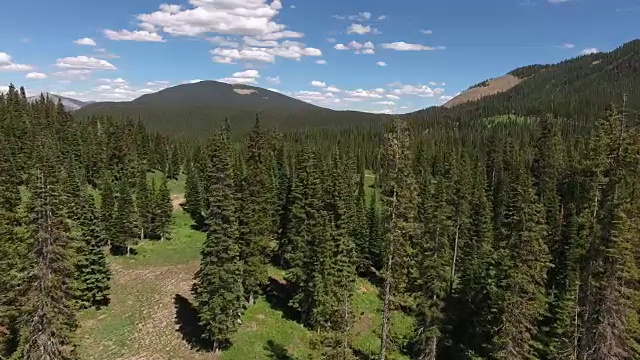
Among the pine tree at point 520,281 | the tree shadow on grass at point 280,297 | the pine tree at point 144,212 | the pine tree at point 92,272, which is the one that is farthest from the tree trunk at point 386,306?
the pine tree at point 144,212

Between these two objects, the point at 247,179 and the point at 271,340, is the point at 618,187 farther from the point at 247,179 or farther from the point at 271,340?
the point at 247,179

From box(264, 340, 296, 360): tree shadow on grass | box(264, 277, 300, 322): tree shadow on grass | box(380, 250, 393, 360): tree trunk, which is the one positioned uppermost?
box(380, 250, 393, 360): tree trunk

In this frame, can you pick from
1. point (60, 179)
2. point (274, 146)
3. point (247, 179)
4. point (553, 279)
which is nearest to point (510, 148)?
point (274, 146)

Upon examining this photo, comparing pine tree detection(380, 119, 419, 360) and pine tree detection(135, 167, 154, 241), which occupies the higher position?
pine tree detection(380, 119, 419, 360)

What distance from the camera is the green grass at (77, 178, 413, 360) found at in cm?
4288

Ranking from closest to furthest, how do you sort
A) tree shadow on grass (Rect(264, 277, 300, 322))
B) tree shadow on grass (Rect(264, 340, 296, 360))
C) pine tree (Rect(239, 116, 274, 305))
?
1. tree shadow on grass (Rect(264, 340, 296, 360))
2. pine tree (Rect(239, 116, 274, 305))
3. tree shadow on grass (Rect(264, 277, 300, 322))

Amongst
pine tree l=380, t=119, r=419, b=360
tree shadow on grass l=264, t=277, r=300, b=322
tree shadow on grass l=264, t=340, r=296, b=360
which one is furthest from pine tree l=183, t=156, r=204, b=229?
pine tree l=380, t=119, r=419, b=360

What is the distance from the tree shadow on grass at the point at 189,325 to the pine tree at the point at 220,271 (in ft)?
3.20

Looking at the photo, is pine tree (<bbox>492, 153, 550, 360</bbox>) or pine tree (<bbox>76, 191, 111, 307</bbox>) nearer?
pine tree (<bbox>492, 153, 550, 360</bbox>)

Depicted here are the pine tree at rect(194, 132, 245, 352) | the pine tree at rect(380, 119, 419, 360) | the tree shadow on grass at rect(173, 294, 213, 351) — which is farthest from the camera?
the tree shadow on grass at rect(173, 294, 213, 351)

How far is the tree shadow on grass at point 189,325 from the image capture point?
146ft

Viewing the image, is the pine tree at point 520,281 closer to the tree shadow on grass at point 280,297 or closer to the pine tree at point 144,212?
the tree shadow on grass at point 280,297

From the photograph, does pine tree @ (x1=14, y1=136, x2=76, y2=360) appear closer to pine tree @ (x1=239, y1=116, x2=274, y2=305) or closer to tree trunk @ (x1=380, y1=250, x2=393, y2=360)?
tree trunk @ (x1=380, y1=250, x2=393, y2=360)

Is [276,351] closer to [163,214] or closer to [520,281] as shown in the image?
[520,281]
